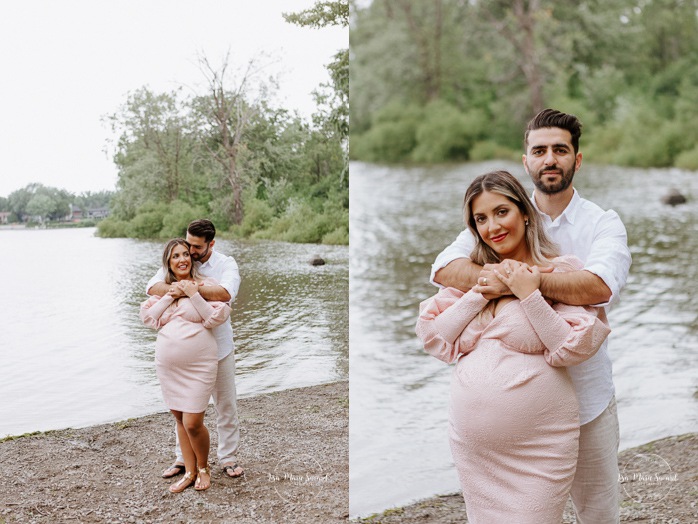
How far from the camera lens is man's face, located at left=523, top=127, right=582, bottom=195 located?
6.12 ft

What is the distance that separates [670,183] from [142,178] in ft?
7.92

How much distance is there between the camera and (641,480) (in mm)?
3082

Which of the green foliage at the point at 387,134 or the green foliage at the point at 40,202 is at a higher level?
the green foliage at the point at 387,134

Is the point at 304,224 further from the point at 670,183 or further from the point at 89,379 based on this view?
the point at 670,183

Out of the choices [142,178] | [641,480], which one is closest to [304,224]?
[142,178]

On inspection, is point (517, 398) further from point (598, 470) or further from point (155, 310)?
point (155, 310)

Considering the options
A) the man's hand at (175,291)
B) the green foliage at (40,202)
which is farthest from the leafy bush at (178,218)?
the green foliage at (40,202)

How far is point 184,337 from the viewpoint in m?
2.61

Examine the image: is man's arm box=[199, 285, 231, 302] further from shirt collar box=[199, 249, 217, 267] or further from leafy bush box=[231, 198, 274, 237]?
leafy bush box=[231, 198, 274, 237]

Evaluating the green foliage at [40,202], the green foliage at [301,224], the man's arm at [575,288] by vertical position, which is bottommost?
the man's arm at [575,288]

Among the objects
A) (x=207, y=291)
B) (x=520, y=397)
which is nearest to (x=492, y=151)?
(x=207, y=291)

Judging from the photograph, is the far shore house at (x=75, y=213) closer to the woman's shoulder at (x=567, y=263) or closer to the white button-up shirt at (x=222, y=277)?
the white button-up shirt at (x=222, y=277)

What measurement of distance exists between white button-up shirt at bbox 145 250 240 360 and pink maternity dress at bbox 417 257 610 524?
1160mm

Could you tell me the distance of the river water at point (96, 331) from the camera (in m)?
2.68
